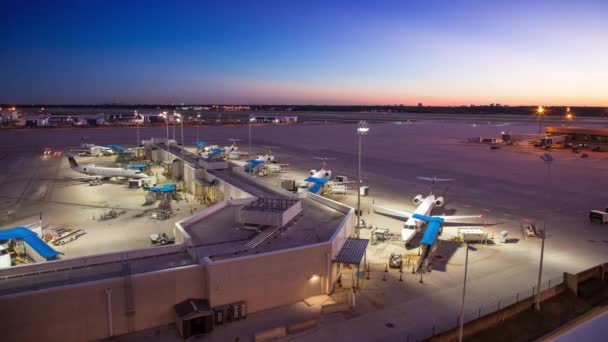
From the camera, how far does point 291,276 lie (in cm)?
2366

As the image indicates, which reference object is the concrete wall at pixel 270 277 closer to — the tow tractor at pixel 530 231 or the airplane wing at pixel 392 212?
the airplane wing at pixel 392 212

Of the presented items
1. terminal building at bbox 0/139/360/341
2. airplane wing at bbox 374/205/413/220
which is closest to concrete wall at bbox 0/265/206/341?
terminal building at bbox 0/139/360/341

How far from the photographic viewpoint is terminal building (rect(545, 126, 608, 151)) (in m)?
109

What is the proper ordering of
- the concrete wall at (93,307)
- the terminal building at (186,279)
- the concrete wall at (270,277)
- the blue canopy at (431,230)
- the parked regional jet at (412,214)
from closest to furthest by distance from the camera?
the concrete wall at (93,307) → the terminal building at (186,279) → the concrete wall at (270,277) → the blue canopy at (431,230) → the parked regional jet at (412,214)

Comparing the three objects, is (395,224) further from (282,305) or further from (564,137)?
(564,137)

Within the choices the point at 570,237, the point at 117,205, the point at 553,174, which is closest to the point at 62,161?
the point at 117,205

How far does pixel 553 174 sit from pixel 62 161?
85.0 meters

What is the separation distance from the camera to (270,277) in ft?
75.5

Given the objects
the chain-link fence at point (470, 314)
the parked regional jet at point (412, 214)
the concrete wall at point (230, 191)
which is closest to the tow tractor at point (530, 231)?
the parked regional jet at point (412, 214)

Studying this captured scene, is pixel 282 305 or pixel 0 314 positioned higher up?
pixel 0 314

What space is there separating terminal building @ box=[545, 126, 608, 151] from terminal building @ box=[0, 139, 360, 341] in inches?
4228

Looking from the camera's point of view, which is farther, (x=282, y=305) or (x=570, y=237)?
(x=570, y=237)

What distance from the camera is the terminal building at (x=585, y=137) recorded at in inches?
4279

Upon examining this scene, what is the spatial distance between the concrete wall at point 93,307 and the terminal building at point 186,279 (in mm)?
42
